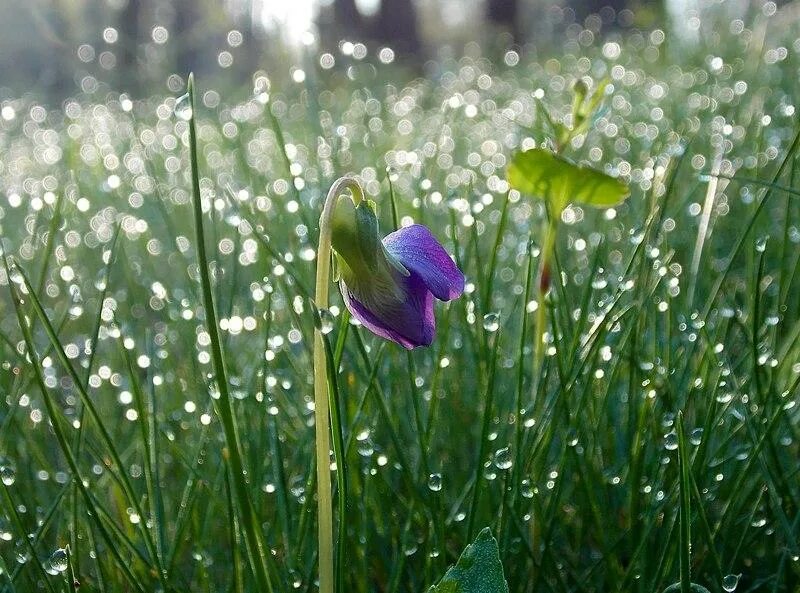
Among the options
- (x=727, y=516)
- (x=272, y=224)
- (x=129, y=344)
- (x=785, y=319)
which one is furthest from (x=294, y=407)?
(x=272, y=224)

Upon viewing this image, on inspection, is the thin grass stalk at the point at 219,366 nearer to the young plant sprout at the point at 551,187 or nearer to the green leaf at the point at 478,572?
the green leaf at the point at 478,572

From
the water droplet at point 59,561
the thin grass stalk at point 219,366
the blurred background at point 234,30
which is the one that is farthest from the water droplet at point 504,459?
the blurred background at point 234,30

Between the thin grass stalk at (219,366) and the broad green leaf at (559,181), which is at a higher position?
the broad green leaf at (559,181)

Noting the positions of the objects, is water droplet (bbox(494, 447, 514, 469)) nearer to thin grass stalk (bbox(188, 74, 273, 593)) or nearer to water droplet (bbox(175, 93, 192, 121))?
thin grass stalk (bbox(188, 74, 273, 593))

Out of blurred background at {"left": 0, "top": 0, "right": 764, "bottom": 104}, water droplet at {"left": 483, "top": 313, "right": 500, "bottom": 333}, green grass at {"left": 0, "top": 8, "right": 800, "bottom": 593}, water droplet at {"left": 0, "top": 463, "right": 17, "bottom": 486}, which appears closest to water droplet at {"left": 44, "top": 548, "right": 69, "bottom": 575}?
green grass at {"left": 0, "top": 8, "right": 800, "bottom": 593}

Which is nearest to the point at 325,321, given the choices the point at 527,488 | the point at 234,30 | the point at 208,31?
the point at 527,488

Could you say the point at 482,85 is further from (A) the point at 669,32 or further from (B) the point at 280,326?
(B) the point at 280,326
